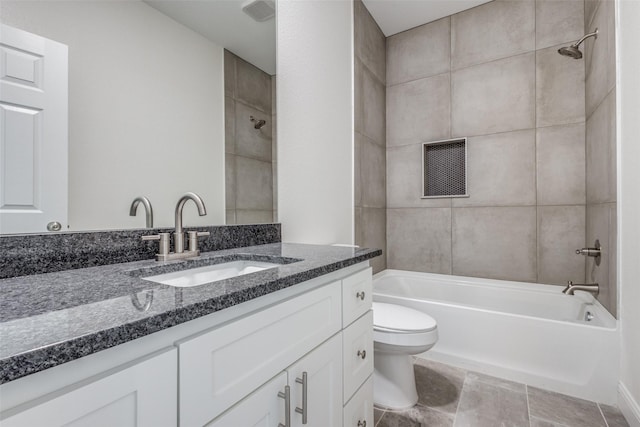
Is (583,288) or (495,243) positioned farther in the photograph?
(495,243)

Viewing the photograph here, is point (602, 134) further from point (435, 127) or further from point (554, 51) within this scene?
point (435, 127)

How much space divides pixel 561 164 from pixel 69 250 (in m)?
2.83

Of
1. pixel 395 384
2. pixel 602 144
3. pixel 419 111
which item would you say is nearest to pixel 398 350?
pixel 395 384

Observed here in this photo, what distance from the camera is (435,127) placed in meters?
2.69

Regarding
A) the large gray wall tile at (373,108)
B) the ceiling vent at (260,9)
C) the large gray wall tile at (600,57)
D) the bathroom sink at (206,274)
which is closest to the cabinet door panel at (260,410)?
the bathroom sink at (206,274)

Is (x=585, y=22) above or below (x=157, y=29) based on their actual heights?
above

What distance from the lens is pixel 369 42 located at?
8.48 feet

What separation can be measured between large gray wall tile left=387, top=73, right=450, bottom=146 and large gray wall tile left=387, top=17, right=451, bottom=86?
8 cm

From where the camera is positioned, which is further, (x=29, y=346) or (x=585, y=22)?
(x=585, y=22)

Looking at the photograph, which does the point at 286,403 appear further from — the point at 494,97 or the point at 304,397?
the point at 494,97

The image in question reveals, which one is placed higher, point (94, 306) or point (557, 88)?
point (557, 88)

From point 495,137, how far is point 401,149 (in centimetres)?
75

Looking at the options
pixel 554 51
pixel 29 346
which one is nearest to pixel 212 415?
pixel 29 346

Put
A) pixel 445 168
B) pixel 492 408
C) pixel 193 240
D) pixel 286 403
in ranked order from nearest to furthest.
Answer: pixel 286 403, pixel 193 240, pixel 492 408, pixel 445 168
